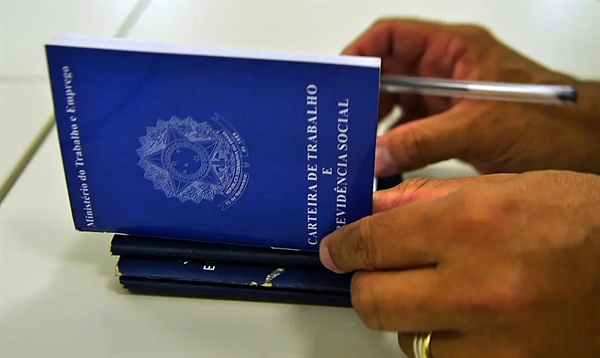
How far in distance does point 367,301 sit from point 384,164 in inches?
10.2

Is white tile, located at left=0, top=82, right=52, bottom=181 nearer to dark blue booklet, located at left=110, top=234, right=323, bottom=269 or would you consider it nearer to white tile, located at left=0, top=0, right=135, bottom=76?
white tile, located at left=0, top=0, right=135, bottom=76

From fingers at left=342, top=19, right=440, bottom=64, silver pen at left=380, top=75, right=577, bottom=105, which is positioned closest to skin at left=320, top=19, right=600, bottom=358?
silver pen at left=380, top=75, right=577, bottom=105

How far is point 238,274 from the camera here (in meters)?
0.52

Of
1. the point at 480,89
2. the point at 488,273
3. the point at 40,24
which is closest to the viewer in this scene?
the point at 488,273

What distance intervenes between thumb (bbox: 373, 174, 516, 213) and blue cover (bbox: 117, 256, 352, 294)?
7 centimetres

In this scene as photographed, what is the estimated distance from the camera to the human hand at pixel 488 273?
41 centimetres

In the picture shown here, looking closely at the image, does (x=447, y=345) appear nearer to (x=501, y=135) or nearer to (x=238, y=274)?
(x=238, y=274)

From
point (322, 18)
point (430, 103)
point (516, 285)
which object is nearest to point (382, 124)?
point (430, 103)

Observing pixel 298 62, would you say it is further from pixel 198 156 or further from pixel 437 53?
pixel 437 53

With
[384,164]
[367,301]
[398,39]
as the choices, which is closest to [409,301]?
[367,301]

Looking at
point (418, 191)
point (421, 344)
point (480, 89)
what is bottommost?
point (421, 344)

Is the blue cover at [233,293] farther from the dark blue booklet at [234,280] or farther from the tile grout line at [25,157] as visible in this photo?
the tile grout line at [25,157]

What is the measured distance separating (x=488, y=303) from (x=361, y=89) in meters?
0.16

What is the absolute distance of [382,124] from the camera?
2.61ft
